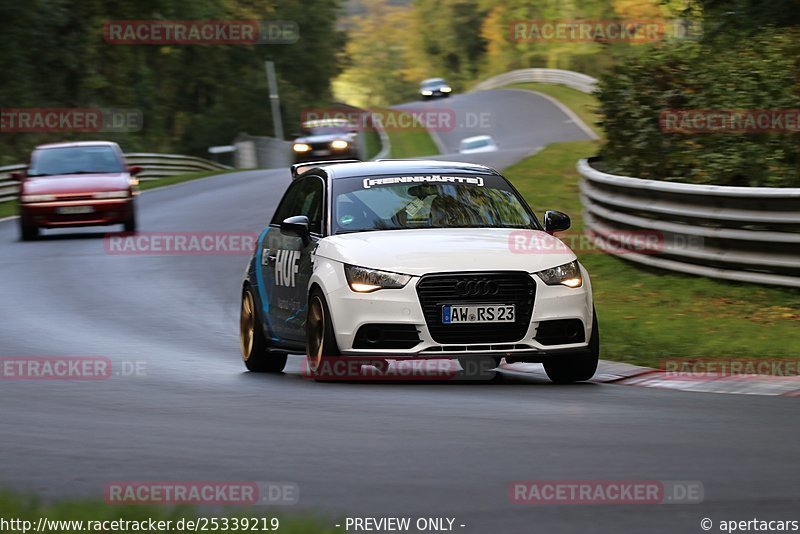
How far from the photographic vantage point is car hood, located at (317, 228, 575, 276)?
10383 millimetres

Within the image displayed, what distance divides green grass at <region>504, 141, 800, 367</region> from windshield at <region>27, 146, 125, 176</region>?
1079 cm

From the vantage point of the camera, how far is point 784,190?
1452cm

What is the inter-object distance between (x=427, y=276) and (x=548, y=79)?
260ft

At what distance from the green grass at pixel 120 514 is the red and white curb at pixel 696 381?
17.0 ft

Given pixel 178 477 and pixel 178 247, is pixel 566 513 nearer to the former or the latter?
pixel 178 477

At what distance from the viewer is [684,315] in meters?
14.1

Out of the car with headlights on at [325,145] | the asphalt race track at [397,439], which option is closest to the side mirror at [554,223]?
the asphalt race track at [397,439]

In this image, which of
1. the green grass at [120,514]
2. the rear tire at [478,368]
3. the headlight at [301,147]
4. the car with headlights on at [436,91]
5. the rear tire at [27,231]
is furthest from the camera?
the car with headlights on at [436,91]

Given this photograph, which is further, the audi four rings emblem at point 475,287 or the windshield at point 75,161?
the windshield at point 75,161

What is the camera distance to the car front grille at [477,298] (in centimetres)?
1030

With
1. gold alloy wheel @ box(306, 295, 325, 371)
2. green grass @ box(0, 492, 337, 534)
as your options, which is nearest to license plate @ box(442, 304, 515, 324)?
gold alloy wheel @ box(306, 295, 325, 371)

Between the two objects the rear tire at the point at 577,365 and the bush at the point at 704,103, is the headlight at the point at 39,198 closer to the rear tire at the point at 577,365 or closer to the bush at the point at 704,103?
the bush at the point at 704,103

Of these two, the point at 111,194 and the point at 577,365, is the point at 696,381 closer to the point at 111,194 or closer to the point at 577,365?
the point at 577,365

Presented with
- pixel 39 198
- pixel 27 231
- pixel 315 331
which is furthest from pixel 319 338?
pixel 27 231
